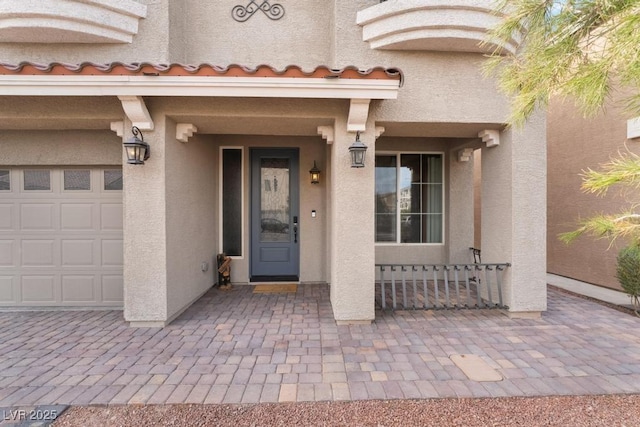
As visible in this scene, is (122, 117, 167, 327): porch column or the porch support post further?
the porch support post

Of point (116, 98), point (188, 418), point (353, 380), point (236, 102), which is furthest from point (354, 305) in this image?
point (116, 98)

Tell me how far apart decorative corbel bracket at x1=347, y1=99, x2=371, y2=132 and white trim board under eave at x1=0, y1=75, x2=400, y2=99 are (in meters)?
0.12

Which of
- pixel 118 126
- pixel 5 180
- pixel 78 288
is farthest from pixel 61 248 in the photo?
pixel 118 126

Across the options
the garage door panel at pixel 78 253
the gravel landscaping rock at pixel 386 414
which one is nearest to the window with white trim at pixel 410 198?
the gravel landscaping rock at pixel 386 414

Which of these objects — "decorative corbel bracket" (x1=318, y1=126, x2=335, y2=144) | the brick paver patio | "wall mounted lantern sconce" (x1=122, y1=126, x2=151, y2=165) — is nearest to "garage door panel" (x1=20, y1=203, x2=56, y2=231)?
the brick paver patio

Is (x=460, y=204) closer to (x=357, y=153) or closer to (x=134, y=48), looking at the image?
(x=357, y=153)

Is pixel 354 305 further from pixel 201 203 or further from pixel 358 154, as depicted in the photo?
pixel 201 203

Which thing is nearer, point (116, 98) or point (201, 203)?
point (116, 98)

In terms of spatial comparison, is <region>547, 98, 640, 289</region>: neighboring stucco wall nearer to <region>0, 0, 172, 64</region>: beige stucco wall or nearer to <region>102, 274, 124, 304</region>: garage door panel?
<region>0, 0, 172, 64</region>: beige stucco wall

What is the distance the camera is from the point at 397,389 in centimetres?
273

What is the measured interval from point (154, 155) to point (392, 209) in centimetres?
478

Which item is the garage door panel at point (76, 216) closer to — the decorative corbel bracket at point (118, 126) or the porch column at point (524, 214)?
the decorative corbel bracket at point (118, 126)

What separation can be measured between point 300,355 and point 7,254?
5.37 metres

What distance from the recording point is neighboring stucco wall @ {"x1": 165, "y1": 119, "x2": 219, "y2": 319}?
4.30 meters
